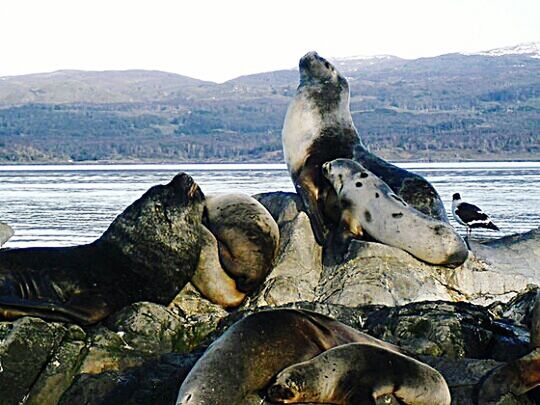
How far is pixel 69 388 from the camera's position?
19.1ft

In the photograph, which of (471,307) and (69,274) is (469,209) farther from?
(69,274)

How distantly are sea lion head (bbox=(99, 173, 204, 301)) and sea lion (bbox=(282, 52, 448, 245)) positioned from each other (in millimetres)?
1298

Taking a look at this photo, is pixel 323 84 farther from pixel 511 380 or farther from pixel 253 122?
pixel 253 122

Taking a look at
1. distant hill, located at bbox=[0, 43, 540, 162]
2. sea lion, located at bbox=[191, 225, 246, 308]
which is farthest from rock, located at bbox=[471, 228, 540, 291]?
distant hill, located at bbox=[0, 43, 540, 162]

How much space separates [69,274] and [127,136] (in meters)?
125

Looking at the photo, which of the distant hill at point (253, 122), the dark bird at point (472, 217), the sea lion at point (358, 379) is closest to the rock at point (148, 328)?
the sea lion at point (358, 379)

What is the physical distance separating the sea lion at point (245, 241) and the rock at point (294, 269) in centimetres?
12

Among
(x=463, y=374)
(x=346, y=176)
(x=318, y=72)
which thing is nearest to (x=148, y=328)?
(x=463, y=374)

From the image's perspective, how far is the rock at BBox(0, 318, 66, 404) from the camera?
591cm

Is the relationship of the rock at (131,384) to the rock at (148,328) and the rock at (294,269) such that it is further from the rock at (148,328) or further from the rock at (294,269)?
the rock at (294,269)

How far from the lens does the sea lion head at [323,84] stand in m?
9.75

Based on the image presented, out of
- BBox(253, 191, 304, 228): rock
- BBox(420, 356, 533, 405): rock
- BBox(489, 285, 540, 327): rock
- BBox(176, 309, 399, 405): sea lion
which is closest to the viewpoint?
BBox(176, 309, 399, 405): sea lion

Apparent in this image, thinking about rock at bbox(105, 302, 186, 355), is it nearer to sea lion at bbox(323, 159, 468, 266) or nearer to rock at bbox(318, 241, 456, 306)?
rock at bbox(318, 241, 456, 306)

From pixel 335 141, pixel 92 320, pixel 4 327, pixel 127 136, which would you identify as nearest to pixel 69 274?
pixel 92 320
